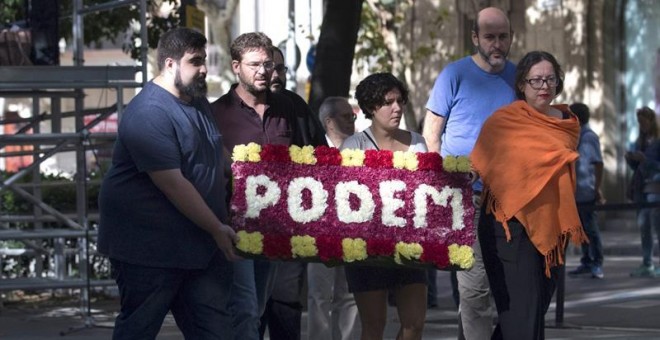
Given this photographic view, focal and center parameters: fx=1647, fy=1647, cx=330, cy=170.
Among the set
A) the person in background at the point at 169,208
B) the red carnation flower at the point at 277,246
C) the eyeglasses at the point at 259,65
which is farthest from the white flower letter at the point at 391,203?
the eyeglasses at the point at 259,65

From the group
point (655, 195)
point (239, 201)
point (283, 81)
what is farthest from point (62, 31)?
point (239, 201)

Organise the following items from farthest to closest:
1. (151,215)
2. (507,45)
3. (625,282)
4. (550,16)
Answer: (550,16) < (625,282) < (507,45) < (151,215)

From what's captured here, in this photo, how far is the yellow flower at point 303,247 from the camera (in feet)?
24.6

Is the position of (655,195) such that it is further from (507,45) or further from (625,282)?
(507,45)

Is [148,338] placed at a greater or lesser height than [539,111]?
lesser

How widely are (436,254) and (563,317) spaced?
18.6 feet

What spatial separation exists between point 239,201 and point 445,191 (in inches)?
37.4

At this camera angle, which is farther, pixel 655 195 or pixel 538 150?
pixel 655 195

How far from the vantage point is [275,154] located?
7637mm

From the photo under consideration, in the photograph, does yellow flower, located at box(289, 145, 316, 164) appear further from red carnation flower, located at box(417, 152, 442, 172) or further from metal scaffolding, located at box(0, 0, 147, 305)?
metal scaffolding, located at box(0, 0, 147, 305)

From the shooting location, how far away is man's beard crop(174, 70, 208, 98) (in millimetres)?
7266

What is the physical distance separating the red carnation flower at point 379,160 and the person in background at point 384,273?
0.86 metres

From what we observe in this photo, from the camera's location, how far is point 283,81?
930 centimetres

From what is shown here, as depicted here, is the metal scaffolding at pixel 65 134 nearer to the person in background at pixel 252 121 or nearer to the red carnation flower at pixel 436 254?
the person in background at pixel 252 121
